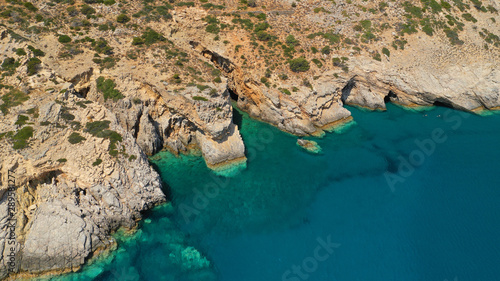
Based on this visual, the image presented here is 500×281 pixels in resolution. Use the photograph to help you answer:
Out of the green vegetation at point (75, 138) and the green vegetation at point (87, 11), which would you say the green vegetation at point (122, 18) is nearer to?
the green vegetation at point (87, 11)

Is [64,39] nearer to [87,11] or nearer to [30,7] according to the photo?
[87,11]

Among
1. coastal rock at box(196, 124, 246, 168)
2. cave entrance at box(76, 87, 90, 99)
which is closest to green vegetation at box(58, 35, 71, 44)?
cave entrance at box(76, 87, 90, 99)

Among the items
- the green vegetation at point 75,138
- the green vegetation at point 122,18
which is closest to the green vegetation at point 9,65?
the green vegetation at point 75,138

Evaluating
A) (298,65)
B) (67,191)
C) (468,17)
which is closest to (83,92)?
(67,191)

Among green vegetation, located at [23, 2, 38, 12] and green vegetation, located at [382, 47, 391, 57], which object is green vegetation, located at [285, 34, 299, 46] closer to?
green vegetation, located at [382, 47, 391, 57]

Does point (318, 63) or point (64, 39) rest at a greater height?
point (64, 39)
